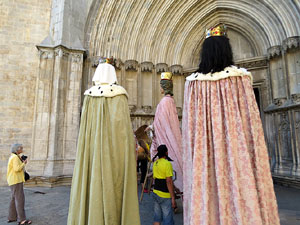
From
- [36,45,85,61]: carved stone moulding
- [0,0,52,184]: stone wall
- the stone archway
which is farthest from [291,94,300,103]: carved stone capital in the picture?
[0,0,52,184]: stone wall

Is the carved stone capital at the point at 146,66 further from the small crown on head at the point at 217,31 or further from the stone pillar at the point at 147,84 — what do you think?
the small crown on head at the point at 217,31

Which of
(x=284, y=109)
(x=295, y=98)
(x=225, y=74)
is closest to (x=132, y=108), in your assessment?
(x=284, y=109)

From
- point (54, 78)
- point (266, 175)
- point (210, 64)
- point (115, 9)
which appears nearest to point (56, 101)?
point (54, 78)

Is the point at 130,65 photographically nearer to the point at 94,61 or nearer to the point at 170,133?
the point at 94,61

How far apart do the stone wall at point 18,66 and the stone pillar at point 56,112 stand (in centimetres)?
60

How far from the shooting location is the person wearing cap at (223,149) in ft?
4.88

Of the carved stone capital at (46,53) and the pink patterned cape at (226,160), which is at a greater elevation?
the carved stone capital at (46,53)

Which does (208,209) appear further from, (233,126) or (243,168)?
(233,126)

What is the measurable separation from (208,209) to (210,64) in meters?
1.17

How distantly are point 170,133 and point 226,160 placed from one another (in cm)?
193

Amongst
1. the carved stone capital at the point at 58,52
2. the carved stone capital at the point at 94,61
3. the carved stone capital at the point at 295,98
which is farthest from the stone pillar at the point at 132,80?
the carved stone capital at the point at 295,98

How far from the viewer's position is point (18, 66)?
742cm

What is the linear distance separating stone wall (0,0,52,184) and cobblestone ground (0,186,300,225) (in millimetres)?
1907

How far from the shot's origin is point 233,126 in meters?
1.62
